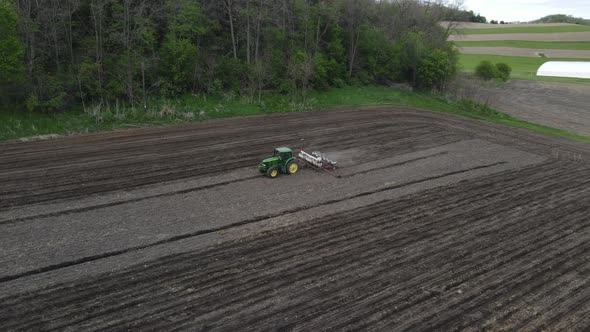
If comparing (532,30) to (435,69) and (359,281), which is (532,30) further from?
(359,281)

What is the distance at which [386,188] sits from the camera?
781 inches

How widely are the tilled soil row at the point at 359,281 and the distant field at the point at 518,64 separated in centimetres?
5635

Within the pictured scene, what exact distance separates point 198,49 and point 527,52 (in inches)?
2993

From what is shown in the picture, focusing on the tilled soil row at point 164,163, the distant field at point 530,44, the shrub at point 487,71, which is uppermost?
the distant field at point 530,44

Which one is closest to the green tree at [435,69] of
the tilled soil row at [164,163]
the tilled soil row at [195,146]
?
the tilled soil row at [195,146]

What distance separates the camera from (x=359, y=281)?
12555 millimetres

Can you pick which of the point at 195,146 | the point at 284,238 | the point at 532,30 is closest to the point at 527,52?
the point at 532,30

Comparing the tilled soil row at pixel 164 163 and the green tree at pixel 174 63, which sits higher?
the green tree at pixel 174 63

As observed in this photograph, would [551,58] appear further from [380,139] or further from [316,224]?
[316,224]

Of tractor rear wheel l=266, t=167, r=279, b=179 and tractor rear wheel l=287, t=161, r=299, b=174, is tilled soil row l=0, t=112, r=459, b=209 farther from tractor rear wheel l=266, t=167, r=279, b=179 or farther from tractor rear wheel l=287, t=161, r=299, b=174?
tractor rear wheel l=287, t=161, r=299, b=174

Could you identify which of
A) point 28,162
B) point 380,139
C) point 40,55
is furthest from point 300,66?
point 28,162

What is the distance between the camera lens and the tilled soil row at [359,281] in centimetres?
1091

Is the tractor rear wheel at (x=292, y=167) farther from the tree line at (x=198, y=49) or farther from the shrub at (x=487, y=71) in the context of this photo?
the shrub at (x=487, y=71)

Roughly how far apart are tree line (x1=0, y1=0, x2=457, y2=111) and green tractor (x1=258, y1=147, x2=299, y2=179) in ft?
48.9
